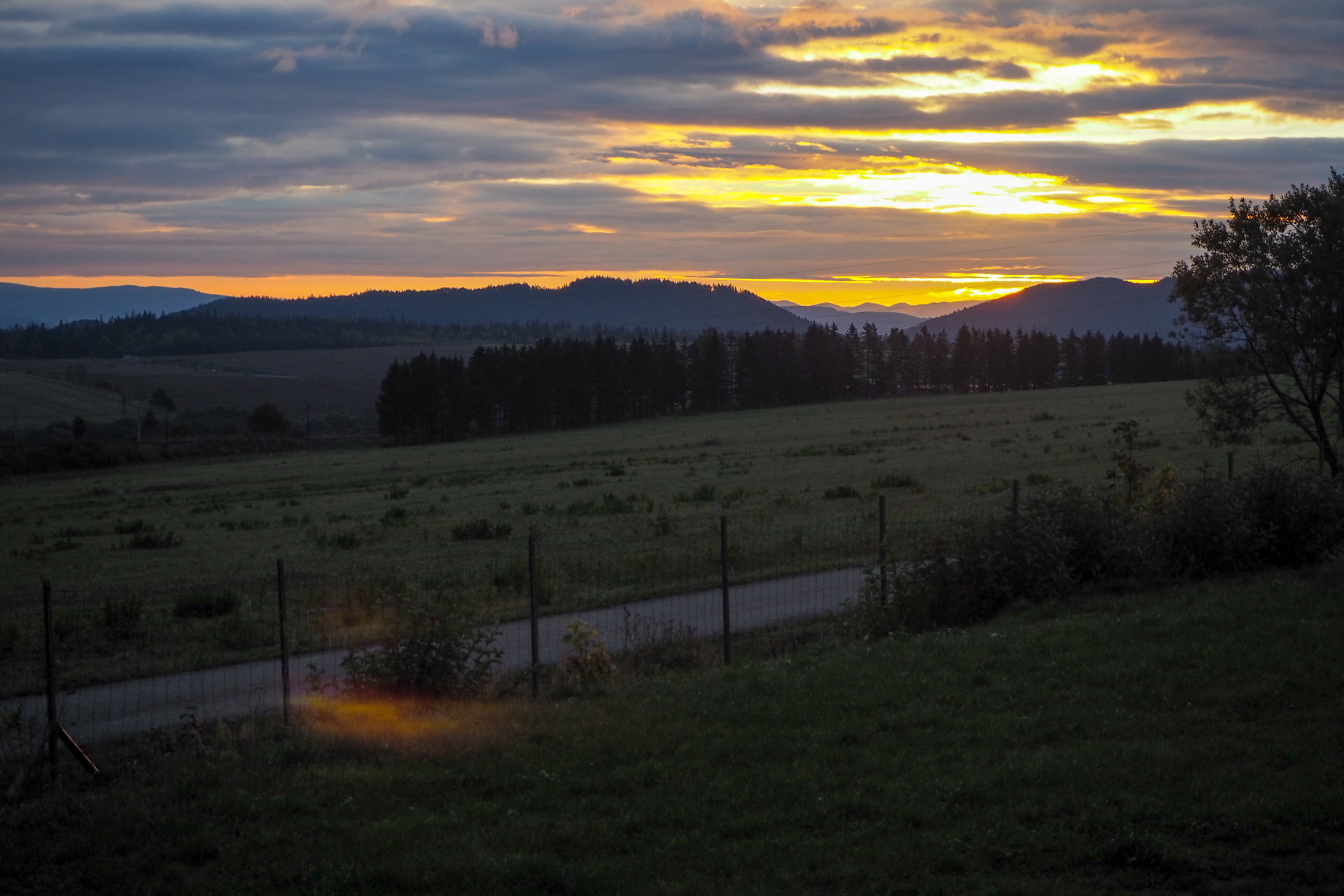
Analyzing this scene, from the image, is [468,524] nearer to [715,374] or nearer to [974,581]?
[974,581]

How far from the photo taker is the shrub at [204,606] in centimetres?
1589

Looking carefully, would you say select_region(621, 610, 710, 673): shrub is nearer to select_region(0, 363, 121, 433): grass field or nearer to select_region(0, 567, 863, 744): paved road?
select_region(0, 567, 863, 744): paved road

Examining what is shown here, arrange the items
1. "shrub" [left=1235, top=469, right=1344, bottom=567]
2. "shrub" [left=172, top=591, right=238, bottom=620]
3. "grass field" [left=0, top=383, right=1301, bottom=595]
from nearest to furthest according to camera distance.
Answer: "shrub" [left=1235, top=469, right=1344, bottom=567] < "shrub" [left=172, top=591, right=238, bottom=620] < "grass field" [left=0, top=383, right=1301, bottom=595]

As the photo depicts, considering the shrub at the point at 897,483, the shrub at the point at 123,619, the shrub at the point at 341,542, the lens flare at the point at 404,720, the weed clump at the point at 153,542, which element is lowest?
the weed clump at the point at 153,542

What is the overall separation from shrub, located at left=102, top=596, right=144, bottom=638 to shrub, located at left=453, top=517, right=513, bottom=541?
1067 cm

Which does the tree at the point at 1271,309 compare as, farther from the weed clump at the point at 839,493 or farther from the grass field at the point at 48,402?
the grass field at the point at 48,402

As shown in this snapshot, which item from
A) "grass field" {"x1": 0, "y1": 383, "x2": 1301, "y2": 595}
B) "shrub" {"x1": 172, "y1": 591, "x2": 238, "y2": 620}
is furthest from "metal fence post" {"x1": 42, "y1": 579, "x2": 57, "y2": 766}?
"grass field" {"x1": 0, "y1": 383, "x2": 1301, "y2": 595}

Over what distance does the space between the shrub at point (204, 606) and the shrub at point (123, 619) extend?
1.16 meters

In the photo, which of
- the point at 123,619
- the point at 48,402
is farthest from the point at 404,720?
the point at 48,402

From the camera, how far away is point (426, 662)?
8.88 m

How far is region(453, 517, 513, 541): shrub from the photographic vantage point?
82.5 ft

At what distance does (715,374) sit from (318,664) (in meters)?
112

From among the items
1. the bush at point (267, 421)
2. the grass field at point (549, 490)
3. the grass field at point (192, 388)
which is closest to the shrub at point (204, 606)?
the grass field at point (549, 490)

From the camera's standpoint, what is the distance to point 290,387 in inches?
6619
